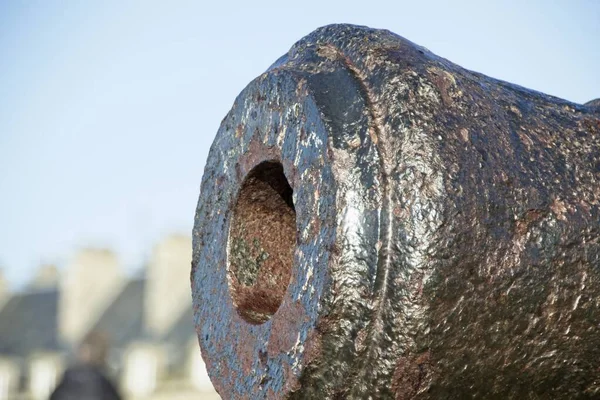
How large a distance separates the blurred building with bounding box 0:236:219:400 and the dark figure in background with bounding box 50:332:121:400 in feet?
55.9

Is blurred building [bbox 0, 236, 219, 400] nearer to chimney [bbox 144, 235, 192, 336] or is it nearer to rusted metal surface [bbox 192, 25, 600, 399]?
chimney [bbox 144, 235, 192, 336]

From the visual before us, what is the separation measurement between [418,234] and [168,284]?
2954 centimetres

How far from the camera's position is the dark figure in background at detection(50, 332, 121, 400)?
7.07 metres

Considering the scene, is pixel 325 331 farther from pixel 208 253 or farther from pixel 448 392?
pixel 208 253

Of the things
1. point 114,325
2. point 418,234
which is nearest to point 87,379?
point 418,234

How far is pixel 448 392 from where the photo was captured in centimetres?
195

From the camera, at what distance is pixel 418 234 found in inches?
73.2

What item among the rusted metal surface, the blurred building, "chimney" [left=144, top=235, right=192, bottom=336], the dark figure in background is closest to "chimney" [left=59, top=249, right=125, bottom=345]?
the blurred building

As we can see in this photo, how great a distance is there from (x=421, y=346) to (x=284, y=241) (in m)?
0.65

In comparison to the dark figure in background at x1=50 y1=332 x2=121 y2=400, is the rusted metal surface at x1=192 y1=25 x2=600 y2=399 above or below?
above

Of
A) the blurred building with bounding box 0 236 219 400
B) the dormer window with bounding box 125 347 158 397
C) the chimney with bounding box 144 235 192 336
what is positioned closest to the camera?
the dormer window with bounding box 125 347 158 397

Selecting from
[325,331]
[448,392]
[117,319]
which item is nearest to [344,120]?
[325,331]

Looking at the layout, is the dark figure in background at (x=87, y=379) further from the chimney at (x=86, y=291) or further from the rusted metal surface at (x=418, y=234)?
the chimney at (x=86, y=291)

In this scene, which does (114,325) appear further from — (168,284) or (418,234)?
(418,234)
